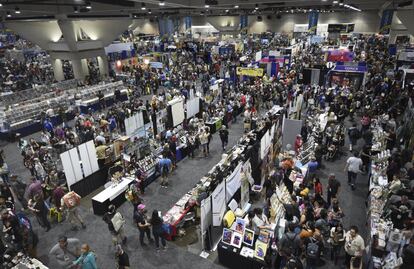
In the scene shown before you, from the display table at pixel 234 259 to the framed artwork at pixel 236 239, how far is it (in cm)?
9

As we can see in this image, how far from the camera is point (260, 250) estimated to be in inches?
261

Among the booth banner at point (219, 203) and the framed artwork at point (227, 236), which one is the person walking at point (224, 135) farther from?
the framed artwork at point (227, 236)

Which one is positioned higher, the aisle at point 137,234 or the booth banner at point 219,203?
the booth banner at point 219,203

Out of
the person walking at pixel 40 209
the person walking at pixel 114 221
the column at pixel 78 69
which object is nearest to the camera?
the person walking at pixel 114 221

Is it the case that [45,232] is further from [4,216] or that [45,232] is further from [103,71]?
[103,71]

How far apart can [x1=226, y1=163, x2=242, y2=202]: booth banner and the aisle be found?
73.1 inches

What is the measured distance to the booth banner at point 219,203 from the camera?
7454 millimetres

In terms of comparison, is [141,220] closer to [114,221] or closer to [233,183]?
[114,221]

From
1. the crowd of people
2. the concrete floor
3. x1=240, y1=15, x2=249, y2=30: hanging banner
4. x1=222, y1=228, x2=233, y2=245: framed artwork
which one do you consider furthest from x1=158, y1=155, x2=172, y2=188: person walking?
x1=240, y1=15, x2=249, y2=30: hanging banner

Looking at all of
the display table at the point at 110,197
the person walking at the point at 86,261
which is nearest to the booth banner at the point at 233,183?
the display table at the point at 110,197

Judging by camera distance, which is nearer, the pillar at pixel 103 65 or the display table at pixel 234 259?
the display table at pixel 234 259

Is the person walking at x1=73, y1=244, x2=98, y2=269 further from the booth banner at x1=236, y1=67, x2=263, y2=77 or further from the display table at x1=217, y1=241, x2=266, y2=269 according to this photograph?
the booth banner at x1=236, y1=67, x2=263, y2=77

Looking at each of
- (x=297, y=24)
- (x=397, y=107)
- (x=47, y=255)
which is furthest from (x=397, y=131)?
(x=297, y=24)

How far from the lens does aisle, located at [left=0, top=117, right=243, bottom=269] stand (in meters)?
7.31
